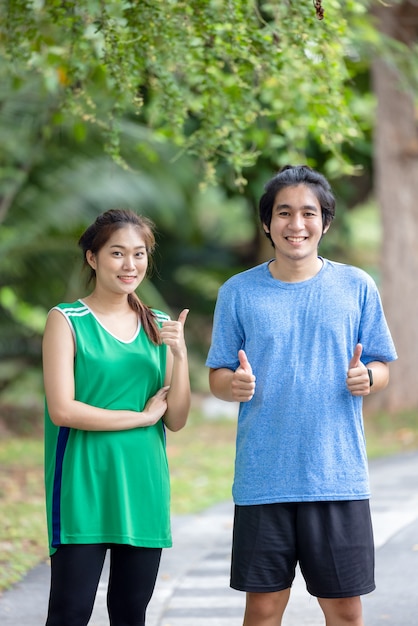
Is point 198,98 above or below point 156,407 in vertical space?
above

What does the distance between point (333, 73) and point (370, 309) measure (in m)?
2.52

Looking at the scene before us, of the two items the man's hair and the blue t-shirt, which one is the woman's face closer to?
the blue t-shirt

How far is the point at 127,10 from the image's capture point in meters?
5.21

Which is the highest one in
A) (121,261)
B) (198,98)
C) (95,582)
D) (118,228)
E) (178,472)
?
(198,98)

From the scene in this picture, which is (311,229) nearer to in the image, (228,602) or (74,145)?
(228,602)

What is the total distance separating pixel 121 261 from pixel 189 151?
7.76 feet

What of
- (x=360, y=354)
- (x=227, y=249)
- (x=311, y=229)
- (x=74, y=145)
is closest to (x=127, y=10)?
(x=311, y=229)

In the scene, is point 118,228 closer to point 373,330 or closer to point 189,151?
point 373,330

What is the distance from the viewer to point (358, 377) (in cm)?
341

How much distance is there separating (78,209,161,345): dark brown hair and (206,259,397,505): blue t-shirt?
1.09ft

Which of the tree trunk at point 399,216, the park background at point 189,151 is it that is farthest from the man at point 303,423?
the tree trunk at point 399,216

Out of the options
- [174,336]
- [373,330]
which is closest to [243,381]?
[174,336]

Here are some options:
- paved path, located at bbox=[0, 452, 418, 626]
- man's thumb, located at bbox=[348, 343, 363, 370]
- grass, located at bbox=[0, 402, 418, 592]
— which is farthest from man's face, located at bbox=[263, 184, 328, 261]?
grass, located at bbox=[0, 402, 418, 592]

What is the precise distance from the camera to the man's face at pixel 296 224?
353 cm
